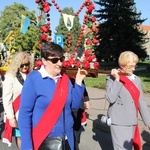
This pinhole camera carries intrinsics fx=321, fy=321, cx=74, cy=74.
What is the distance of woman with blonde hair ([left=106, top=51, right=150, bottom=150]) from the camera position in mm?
3764

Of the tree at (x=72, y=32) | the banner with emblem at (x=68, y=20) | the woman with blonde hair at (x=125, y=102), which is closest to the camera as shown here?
the woman with blonde hair at (x=125, y=102)

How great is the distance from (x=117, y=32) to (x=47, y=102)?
31389 mm

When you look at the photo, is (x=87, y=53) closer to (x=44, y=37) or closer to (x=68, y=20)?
(x=44, y=37)

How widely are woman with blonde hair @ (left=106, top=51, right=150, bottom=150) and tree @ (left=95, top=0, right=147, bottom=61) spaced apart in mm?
28963

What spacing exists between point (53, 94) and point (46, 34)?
8.01ft

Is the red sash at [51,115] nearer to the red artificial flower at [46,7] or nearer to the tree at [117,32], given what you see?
the red artificial flower at [46,7]

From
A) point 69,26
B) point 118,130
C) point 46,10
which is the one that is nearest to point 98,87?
point 69,26

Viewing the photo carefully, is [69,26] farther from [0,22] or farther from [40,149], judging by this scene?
[0,22]

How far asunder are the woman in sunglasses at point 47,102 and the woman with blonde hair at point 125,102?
101 centimetres

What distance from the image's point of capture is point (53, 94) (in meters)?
2.75

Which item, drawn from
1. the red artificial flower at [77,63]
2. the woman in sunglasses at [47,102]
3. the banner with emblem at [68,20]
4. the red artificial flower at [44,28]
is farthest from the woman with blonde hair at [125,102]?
the banner with emblem at [68,20]

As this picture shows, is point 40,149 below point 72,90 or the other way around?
below

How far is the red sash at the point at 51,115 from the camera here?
2.75 m

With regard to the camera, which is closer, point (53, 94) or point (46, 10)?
point (53, 94)
